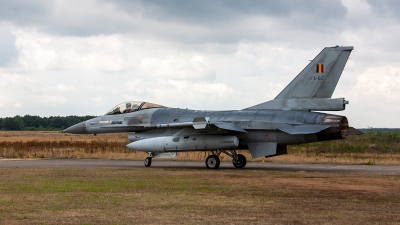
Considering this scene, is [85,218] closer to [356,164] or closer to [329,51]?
[329,51]

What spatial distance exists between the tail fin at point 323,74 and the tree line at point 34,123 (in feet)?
423

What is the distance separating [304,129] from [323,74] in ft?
8.19

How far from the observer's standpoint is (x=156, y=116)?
23.4 metres

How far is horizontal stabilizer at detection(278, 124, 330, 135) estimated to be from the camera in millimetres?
19453

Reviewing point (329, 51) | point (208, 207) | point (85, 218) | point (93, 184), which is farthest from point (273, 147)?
point (85, 218)

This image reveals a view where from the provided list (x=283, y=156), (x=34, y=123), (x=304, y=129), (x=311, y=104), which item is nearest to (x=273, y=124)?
(x=304, y=129)

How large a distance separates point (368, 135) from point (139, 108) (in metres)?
30.0

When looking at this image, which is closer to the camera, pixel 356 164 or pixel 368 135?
pixel 356 164

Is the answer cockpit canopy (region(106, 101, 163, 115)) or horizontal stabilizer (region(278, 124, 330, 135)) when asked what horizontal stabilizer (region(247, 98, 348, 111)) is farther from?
cockpit canopy (region(106, 101, 163, 115))

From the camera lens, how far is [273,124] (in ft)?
67.3

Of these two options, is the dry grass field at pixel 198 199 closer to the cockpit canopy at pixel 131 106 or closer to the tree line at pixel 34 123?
the cockpit canopy at pixel 131 106

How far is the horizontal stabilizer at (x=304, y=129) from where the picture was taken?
1945 cm

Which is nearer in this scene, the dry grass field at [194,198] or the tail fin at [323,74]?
the dry grass field at [194,198]

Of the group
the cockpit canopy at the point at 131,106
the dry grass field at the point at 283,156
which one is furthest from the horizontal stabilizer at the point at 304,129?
the dry grass field at the point at 283,156
